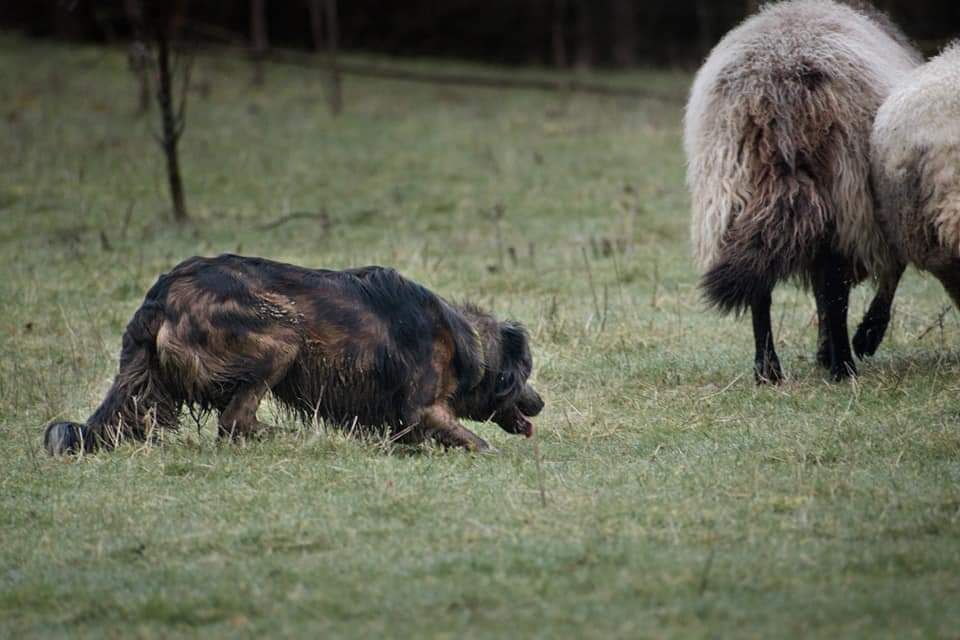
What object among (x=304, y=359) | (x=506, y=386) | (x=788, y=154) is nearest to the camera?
(x=304, y=359)

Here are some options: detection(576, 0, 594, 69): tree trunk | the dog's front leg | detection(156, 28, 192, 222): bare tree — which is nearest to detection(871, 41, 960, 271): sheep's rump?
the dog's front leg

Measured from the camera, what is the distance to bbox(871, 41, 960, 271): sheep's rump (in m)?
6.99

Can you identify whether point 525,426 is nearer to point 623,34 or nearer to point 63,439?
point 63,439

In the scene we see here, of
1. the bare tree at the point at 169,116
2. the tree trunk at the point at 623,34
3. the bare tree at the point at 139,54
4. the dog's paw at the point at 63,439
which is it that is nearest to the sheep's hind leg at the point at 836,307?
the dog's paw at the point at 63,439

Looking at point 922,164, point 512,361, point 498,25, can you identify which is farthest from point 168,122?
point 498,25

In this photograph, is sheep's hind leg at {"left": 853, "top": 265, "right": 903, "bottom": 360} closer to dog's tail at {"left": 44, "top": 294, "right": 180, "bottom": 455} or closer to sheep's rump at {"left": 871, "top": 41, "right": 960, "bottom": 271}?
sheep's rump at {"left": 871, "top": 41, "right": 960, "bottom": 271}

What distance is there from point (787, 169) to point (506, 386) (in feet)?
6.57

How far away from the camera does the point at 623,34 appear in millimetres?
28609

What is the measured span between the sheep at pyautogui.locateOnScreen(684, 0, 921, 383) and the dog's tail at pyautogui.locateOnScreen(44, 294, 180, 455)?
292 centimetres

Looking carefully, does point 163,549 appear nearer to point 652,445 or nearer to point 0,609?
point 0,609

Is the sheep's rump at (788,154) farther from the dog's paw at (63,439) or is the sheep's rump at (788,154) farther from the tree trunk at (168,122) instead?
the tree trunk at (168,122)

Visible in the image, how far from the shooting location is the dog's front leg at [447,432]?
6.61m

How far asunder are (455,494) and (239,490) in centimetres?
94

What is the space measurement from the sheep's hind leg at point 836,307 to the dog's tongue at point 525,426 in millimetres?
1979
